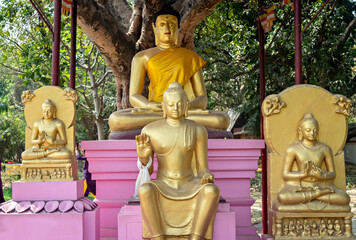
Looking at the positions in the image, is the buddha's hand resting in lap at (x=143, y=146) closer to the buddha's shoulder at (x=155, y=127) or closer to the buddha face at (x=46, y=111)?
the buddha's shoulder at (x=155, y=127)

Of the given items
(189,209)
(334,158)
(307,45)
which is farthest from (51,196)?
(307,45)

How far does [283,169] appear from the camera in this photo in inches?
129

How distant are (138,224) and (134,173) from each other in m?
0.80

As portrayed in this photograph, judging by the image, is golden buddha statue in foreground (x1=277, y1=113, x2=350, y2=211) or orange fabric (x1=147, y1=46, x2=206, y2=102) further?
orange fabric (x1=147, y1=46, x2=206, y2=102)

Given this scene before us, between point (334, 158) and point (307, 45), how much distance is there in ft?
21.5

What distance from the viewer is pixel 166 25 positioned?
477 cm

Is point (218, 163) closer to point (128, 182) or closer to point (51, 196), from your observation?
point (128, 182)

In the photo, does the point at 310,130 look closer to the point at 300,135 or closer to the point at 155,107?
the point at 300,135

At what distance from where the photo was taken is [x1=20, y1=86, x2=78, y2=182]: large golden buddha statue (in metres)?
3.53

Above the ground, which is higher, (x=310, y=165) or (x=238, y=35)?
(x=238, y=35)

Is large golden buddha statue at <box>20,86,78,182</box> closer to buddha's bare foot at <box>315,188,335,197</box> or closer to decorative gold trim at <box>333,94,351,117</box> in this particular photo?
buddha's bare foot at <box>315,188,335,197</box>

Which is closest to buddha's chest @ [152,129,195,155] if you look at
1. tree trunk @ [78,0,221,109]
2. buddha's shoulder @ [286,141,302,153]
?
buddha's shoulder @ [286,141,302,153]

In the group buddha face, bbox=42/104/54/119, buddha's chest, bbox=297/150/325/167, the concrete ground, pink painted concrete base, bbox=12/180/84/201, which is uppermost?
buddha face, bbox=42/104/54/119

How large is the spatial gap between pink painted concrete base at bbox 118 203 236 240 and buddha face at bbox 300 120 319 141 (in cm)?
88
